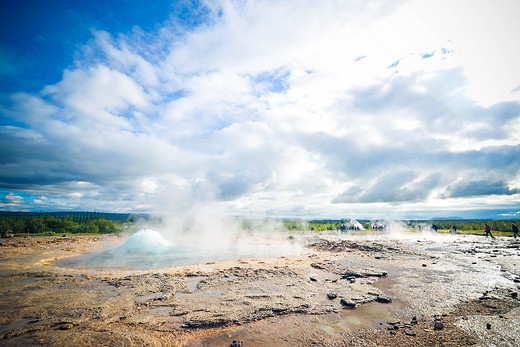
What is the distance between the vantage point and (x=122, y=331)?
6703mm

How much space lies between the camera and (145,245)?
79.0 ft

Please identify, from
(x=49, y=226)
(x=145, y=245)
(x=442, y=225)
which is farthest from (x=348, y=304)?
(x=442, y=225)

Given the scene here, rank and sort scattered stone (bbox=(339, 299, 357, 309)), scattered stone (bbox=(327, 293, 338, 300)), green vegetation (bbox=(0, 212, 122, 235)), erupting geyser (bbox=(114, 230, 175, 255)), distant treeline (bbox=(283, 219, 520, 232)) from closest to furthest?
scattered stone (bbox=(339, 299, 357, 309)) < scattered stone (bbox=(327, 293, 338, 300)) < erupting geyser (bbox=(114, 230, 175, 255)) < green vegetation (bbox=(0, 212, 122, 235)) < distant treeline (bbox=(283, 219, 520, 232))

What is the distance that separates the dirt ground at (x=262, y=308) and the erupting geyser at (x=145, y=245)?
9.88 m

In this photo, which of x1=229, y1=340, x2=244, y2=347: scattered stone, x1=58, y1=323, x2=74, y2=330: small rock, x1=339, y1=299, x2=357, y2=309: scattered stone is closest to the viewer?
x1=229, y1=340, x2=244, y2=347: scattered stone

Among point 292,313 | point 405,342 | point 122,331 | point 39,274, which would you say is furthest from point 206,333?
point 39,274

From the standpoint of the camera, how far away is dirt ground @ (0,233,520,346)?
21.3 feet

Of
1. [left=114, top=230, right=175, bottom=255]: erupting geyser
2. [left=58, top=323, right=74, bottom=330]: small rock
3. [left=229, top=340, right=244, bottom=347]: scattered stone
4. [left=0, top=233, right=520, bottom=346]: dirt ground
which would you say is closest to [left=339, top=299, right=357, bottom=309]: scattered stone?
[left=0, top=233, right=520, bottom=346]: dirt ground

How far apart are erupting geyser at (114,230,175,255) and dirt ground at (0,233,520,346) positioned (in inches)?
389

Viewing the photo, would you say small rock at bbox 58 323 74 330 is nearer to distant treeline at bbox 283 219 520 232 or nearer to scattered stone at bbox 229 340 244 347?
scattered stone at bbox 229 340 244 347

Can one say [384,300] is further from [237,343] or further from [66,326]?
[66,326]

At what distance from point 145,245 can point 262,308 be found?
67.0 feet

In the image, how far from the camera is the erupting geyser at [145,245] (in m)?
23.6

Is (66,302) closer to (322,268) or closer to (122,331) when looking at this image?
(122,331)
